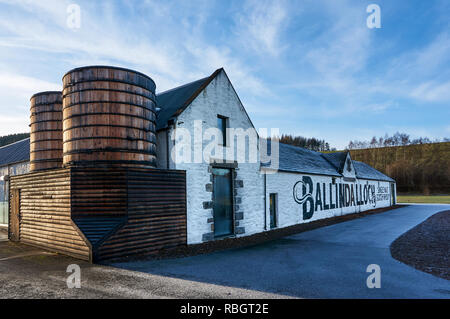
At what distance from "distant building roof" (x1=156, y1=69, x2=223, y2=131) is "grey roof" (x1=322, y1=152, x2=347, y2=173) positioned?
16926mm

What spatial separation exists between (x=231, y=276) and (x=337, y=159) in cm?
2273

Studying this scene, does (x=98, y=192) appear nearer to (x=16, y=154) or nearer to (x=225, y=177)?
(x=225, y=177)

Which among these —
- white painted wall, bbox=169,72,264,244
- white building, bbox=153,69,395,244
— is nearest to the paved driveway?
white painted wall, bbox=169,72,264,244

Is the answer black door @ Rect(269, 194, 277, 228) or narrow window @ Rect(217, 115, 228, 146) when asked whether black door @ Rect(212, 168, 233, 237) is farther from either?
black door @ Rect(269, 194, 277, 228)

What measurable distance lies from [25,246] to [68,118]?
17.6ft

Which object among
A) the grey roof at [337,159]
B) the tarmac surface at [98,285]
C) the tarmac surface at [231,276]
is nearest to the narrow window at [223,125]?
the tarmac surface at [231,276]

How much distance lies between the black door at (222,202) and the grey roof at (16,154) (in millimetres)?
11625

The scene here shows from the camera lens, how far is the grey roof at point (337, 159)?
2538cm

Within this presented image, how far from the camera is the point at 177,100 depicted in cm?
1258

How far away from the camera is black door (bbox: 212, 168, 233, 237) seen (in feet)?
40.0

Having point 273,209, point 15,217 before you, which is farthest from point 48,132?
point 273,209

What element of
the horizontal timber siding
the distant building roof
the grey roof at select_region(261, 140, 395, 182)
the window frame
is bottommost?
the horizontal timber siding
